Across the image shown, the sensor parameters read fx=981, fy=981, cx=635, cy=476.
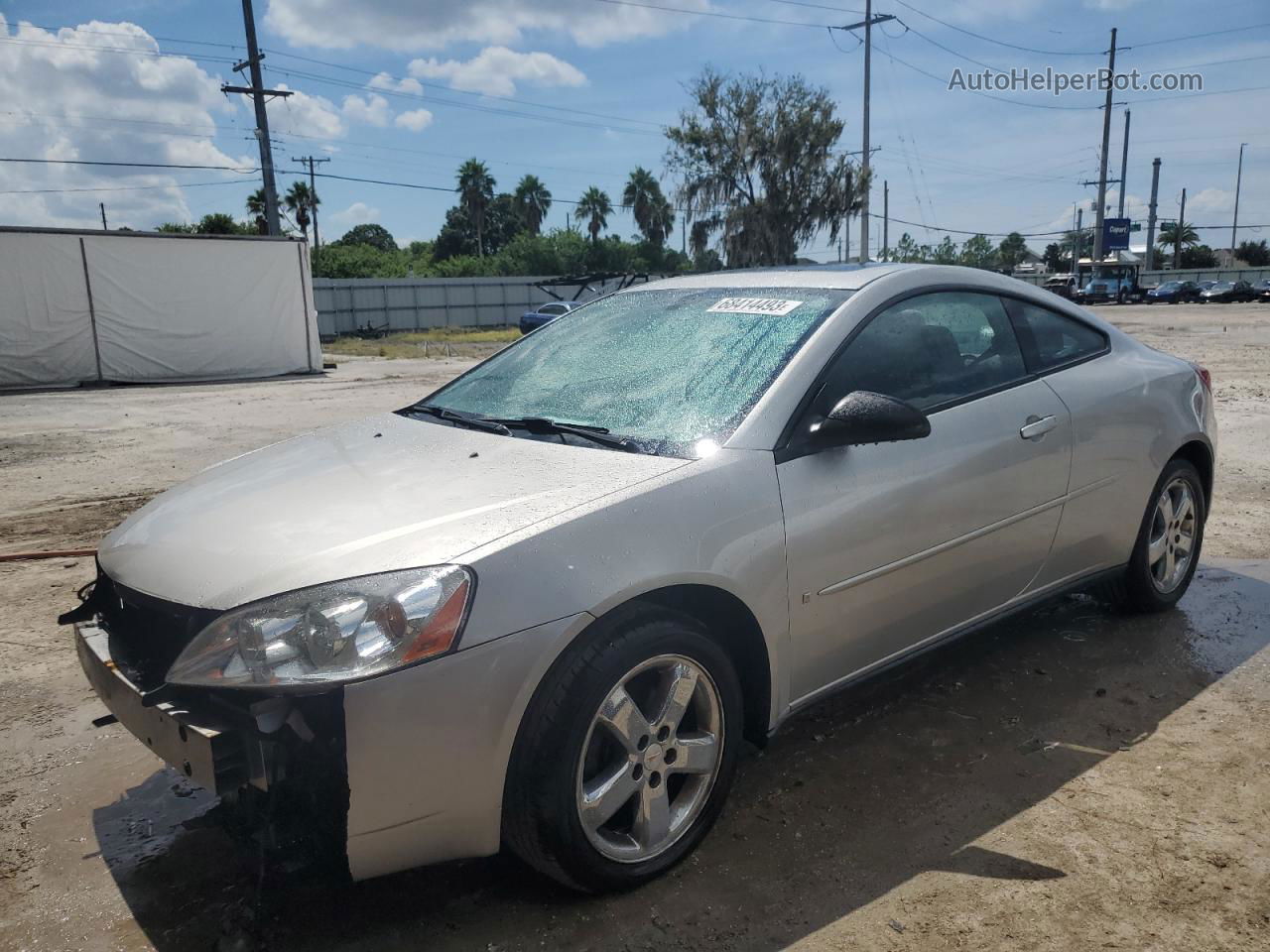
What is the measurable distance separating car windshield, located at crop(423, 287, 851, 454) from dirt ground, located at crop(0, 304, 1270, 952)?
117 centimetres

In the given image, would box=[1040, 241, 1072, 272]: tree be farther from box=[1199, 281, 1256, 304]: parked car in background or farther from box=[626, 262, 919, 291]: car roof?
box=[626, 262, 919, 291]: car roof

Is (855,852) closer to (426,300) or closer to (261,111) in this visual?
(261,111)

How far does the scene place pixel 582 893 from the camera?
239 centimetres

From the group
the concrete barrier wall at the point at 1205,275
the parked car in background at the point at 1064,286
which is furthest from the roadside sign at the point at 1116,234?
the parked car in background at the point at 1064,286

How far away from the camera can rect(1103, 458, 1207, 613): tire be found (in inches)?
162

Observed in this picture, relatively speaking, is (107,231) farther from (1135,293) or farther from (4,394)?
(1135,293)

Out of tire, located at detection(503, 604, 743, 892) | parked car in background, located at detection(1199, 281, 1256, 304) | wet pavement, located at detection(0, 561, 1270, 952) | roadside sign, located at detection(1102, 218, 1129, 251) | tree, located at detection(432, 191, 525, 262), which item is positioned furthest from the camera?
tree, located at detection(432, 191, 525, 262)

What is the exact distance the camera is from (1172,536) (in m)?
4.29

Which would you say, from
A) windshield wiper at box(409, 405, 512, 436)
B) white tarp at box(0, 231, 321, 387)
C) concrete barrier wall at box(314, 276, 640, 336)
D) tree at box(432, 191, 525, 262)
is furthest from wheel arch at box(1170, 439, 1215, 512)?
tree at box(432, 191, 525, 262)

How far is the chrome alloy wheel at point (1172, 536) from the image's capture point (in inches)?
164

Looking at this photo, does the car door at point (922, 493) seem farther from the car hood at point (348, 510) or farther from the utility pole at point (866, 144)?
the utility pole at point (866, 144)

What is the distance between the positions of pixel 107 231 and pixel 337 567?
68.2ft

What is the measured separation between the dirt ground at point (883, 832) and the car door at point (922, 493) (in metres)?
0.41

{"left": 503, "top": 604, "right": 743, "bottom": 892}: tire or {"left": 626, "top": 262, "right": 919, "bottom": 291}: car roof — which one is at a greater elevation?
{"left": 626, "top": 262, "right": 919, "bottom": 291}: car roof
